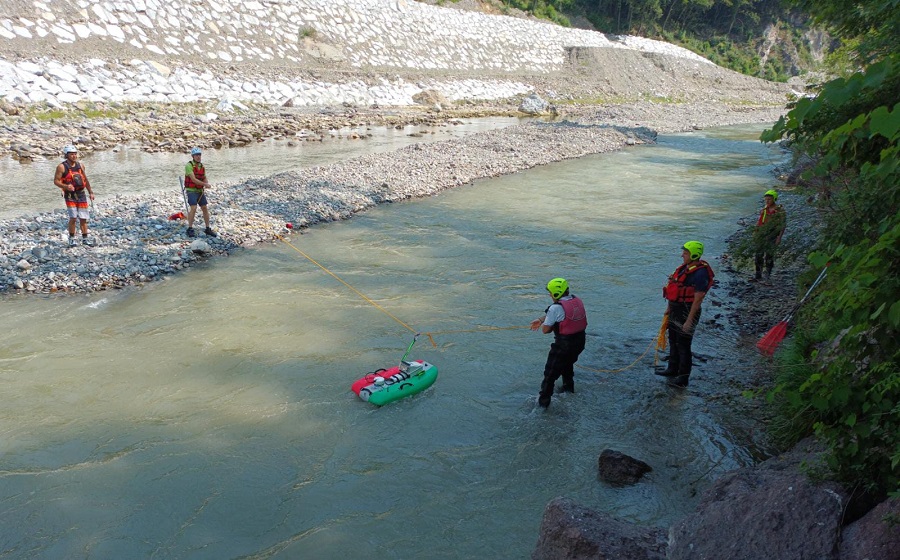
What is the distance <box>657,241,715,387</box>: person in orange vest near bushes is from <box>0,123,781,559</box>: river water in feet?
1.26

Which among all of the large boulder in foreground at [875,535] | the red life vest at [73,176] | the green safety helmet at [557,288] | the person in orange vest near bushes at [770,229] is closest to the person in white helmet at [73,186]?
the red life vest at [73,176]

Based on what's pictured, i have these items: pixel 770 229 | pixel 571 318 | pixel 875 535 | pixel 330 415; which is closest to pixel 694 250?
pixel 571 318

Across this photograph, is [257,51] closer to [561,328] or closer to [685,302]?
[561,328]

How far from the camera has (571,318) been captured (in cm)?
771

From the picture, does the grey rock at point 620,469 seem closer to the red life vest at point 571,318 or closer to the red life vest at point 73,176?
the red life vest at point 571,318

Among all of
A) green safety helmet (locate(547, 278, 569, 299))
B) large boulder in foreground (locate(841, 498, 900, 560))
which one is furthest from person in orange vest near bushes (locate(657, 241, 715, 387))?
large boulder in foreground (locate(841, 498, 900, 560))

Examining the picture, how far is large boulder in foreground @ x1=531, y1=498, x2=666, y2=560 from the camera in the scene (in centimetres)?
458

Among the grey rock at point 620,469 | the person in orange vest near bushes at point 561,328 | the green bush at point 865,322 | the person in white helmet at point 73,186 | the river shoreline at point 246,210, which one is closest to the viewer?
the green bush at point 865,322

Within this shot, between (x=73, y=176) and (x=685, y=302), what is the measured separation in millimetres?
11621

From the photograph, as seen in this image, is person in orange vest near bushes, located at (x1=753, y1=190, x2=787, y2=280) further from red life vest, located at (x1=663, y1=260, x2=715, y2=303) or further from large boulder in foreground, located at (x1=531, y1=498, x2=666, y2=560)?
large boulder in foreground, located at (x1=531, y1=498, x2=666, y2=560)

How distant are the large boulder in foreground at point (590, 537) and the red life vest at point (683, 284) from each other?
13.3 feet

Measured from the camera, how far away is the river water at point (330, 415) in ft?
20.4

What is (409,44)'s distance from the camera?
46.2 m

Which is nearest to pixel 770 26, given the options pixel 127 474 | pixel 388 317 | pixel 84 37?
pixel 84 37
